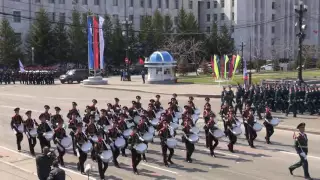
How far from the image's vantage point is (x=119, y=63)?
3287 inches

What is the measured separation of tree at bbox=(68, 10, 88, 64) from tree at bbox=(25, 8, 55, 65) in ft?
13.5

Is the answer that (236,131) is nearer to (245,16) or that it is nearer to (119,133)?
(119,133)

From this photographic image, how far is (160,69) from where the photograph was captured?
49.7 metres

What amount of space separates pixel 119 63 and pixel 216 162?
69.6 metres

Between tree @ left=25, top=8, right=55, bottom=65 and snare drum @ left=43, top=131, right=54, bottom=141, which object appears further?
tree @ left=25, top=8, right=55, bottom=65

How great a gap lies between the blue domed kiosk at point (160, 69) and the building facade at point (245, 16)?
3721cm

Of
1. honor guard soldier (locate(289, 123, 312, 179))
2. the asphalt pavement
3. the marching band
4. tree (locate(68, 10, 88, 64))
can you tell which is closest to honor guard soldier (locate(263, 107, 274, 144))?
the marching band

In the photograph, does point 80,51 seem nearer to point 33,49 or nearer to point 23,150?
point 33,49

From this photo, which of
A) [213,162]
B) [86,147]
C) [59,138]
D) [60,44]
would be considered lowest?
[213,162]

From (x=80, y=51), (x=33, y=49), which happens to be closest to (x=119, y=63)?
(x=80, y=51)

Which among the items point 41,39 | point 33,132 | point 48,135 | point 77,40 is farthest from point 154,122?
point 77,40

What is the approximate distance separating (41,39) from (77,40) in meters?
6.61

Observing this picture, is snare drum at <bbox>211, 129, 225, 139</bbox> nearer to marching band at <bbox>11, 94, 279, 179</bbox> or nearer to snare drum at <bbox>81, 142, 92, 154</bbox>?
marching band at <bbox>11, 94, 279, 179</bbox>

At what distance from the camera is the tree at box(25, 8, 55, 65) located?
7275 centimetres
